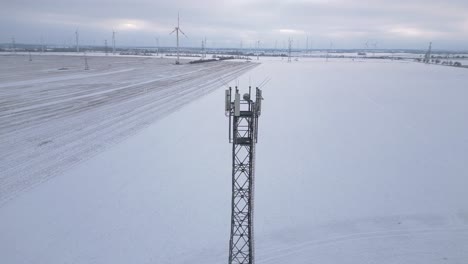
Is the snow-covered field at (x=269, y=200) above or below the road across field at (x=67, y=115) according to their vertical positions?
below

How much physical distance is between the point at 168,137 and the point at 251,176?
17.6m

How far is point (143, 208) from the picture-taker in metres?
16.8

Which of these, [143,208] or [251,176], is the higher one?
[251,176]

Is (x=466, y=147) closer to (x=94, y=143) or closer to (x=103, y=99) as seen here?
(x=94, y=143)

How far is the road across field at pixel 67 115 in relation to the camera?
69.3ft

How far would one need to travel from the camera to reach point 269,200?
18.3m

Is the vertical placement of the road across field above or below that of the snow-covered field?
above

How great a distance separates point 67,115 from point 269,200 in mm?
22834

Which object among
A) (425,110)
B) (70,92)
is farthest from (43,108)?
(425,110)

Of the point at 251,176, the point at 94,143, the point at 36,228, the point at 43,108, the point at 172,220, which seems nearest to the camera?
the point at 251,176

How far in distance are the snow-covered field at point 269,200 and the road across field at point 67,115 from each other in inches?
56.2

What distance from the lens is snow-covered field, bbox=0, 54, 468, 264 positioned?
556 inches

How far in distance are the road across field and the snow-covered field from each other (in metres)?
1.43

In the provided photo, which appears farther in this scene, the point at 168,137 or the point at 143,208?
the point at 168,137
